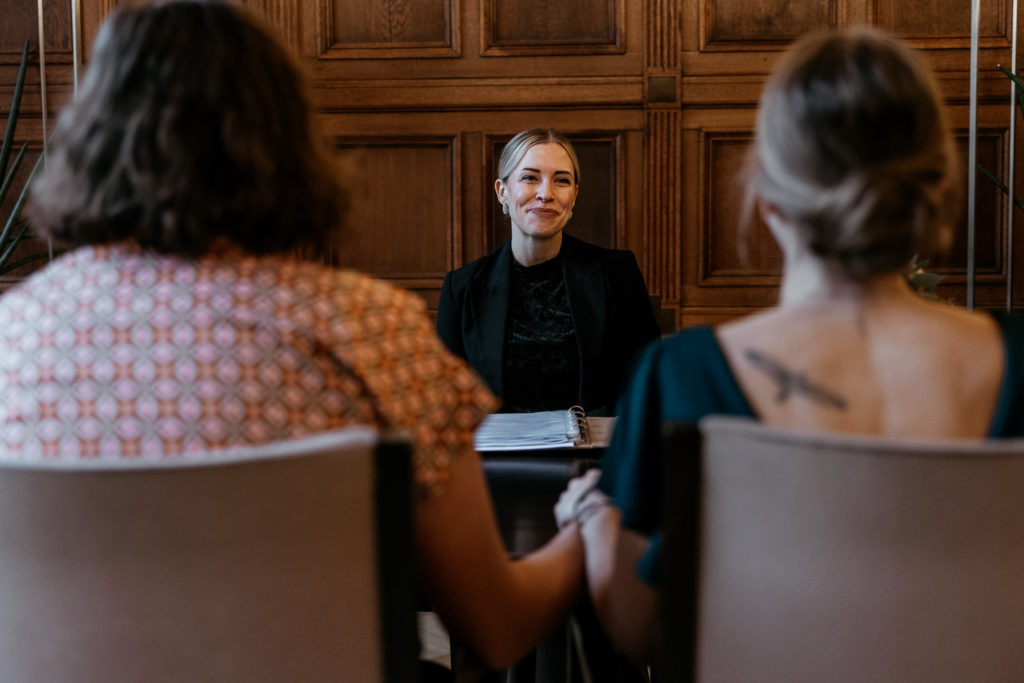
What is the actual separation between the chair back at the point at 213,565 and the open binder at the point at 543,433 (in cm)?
79

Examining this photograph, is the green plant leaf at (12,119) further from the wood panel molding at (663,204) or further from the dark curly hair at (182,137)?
the dark curly hair at (182,137)

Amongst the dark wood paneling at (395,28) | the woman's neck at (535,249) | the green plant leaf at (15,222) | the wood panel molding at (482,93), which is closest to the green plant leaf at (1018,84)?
the wood panel molding at (482,93)

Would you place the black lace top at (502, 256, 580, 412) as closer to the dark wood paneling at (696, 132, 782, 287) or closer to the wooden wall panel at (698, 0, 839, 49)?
the dark wood paneling at (696, 132, 782, 287)

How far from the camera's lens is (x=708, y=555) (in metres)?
0.86

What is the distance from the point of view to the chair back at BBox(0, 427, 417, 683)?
2.46 ft

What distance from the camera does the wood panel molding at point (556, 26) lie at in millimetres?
3408

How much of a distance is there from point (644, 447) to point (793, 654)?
25 centimetres

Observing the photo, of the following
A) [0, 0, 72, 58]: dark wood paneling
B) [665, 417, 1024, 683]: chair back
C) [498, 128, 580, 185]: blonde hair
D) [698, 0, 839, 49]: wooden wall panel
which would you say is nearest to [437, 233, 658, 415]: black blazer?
[498, 128, 580, 185]: blonde hair

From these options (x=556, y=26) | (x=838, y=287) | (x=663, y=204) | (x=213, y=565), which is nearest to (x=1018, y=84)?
(x=663, y=204)

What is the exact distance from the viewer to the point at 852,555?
80 cm

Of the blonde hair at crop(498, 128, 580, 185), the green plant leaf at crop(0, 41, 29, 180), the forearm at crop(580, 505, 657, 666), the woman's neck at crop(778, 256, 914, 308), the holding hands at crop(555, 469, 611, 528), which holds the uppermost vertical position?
the green plant leaf at crop(0, 41, 29, 180)

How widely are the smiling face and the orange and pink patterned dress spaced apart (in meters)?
1.73

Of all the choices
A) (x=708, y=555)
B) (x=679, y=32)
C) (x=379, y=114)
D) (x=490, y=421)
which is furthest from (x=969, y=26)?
(x=708, y=555)

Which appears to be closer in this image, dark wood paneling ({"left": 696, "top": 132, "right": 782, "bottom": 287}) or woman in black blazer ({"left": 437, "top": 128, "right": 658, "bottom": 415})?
woman in black blazer ({"left": 437, "top": 128, "right": 658, "bottom": 415})
